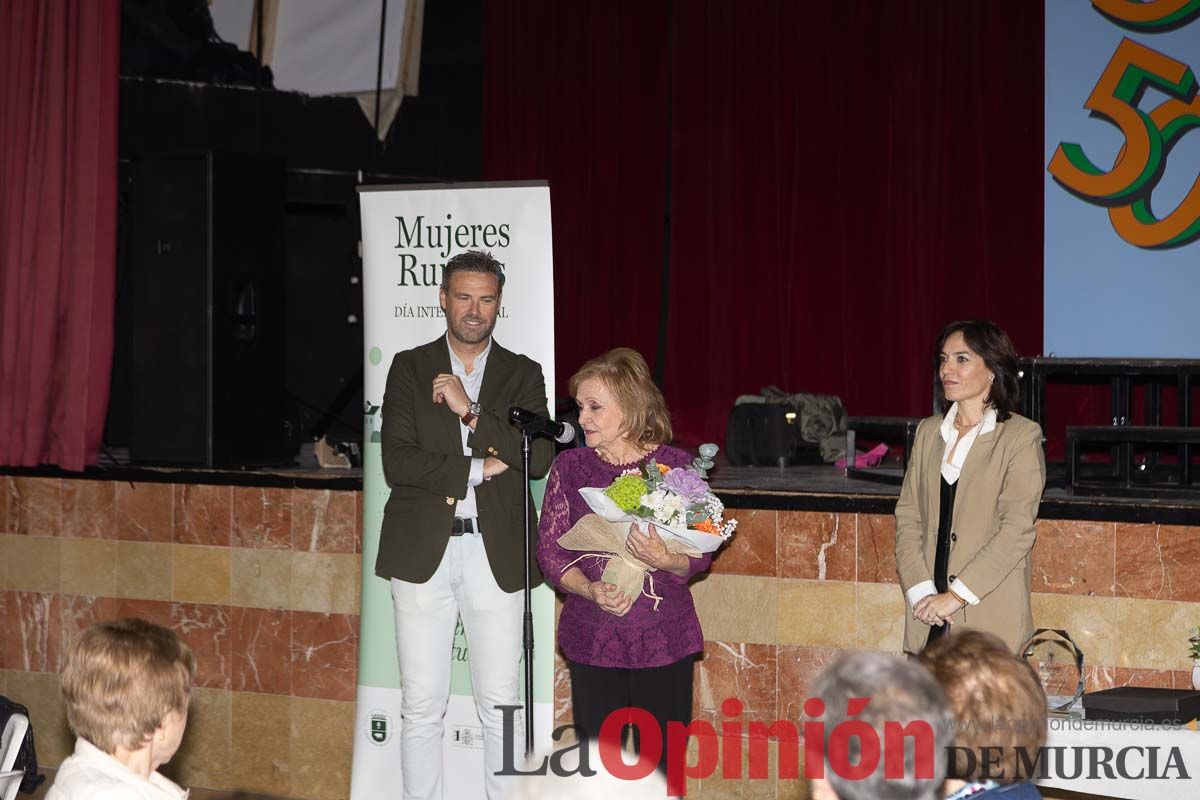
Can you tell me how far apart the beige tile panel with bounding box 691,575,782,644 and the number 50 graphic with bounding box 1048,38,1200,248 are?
7.97 ft

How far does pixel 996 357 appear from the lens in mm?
3584

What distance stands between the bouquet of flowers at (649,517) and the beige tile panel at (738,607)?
1.19 meters

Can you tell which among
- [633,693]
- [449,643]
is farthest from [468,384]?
[633,693]

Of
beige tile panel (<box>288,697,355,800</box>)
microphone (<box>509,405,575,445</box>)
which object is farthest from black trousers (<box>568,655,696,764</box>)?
beige tile panel (<box>288,697,355,800</box>)

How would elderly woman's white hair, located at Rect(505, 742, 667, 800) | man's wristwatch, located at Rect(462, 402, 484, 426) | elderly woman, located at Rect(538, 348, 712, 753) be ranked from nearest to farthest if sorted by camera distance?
elderly woman's white hair, located at Rect(505, 742, 667, 800) → elderly woman, located at Rect(538, 348, 712, 753) → man's wristwatch, located at Rect(462, 402, 484, 426)

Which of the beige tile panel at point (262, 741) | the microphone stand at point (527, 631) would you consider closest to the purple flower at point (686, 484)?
the microphone stand at point (527, 631)

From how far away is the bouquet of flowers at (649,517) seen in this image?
3.29 m

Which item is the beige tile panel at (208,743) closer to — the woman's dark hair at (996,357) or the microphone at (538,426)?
the microphone at (538,426)

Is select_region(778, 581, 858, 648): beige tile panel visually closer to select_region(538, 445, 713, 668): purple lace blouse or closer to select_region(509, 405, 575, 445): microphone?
select_region(538, 445, 713, 668): purple lace blouse

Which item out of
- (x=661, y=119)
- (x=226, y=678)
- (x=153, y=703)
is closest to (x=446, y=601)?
(x=226, y=678)

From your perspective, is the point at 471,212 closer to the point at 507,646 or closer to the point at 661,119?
the point at 507,646

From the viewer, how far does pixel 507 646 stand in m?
4.06

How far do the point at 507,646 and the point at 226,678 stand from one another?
1.67m

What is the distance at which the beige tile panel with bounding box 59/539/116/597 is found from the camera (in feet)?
17.6
